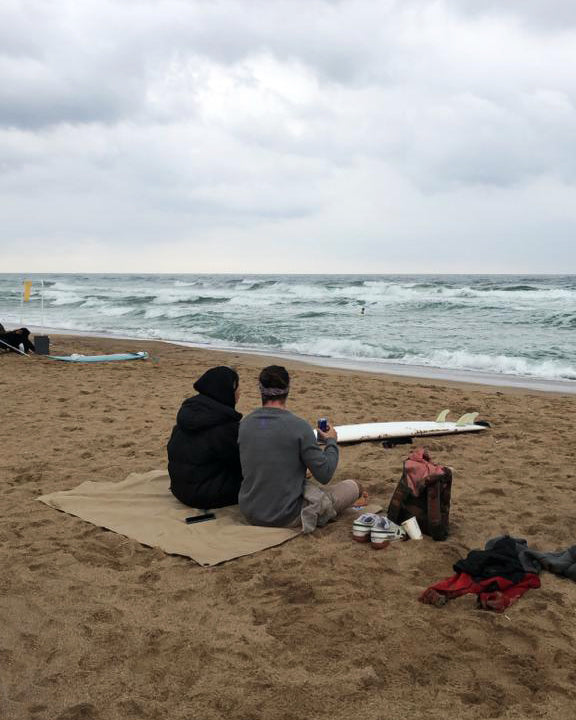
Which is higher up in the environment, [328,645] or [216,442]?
[216,442]

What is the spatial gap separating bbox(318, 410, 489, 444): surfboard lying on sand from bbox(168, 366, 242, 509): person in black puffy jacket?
7.41ft

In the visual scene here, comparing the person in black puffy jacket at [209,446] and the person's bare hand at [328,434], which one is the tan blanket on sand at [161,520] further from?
the person's bare hand at [328,434]

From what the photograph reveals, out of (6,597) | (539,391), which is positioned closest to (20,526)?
(6,597)

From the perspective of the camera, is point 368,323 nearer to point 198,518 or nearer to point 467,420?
point 467,420

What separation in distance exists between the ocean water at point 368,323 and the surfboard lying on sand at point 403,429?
20.4 feet

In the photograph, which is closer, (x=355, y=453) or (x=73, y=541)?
(x=73, y=541)

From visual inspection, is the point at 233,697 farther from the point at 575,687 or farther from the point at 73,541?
the point at 73,541

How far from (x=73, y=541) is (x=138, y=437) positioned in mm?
2663

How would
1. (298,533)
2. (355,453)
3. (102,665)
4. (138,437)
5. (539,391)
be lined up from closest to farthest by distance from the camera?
(102,665), (298,533), (355,453), (138,437), (539,391)

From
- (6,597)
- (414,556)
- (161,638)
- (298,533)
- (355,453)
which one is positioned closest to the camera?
(161,638)

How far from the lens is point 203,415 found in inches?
176

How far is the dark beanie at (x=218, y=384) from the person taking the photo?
179 inches

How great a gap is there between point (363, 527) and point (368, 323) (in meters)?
19.1

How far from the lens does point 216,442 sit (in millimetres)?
4488
